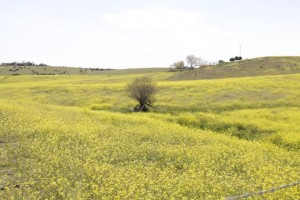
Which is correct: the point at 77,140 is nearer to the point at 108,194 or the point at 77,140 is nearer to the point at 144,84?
the point at 108,194

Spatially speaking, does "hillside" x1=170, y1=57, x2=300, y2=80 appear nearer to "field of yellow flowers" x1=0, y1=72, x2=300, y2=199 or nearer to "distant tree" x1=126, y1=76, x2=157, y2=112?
"field of yellow flowers" x1=0, y1=72, x2=300, y2=199

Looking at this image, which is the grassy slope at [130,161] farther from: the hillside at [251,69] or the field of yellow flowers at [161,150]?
the hillside at [251,69]

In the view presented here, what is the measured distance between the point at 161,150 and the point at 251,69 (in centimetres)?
5963

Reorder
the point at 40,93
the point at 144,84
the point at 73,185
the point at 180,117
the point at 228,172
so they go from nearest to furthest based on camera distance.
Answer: the point at 73,185 < the point at 228,172 < the point at 180,117 < the point at 144,84 < the point at 40,93

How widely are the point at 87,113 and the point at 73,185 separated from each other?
1954cm

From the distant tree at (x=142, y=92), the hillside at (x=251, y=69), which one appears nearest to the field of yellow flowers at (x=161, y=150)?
the distant tree at (x=142, y=92)

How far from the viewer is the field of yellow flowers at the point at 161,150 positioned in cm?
1293

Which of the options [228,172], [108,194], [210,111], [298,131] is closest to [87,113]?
[210,111]

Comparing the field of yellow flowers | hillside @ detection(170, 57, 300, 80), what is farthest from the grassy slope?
hillside @ detection(170, 57, 300, 80)

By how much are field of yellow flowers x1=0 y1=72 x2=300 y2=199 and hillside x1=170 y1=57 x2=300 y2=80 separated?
3138 cm

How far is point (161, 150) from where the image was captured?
19844mm

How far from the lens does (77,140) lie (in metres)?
20.7

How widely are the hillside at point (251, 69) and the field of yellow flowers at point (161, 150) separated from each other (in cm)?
3138

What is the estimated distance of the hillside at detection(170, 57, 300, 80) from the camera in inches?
2881
